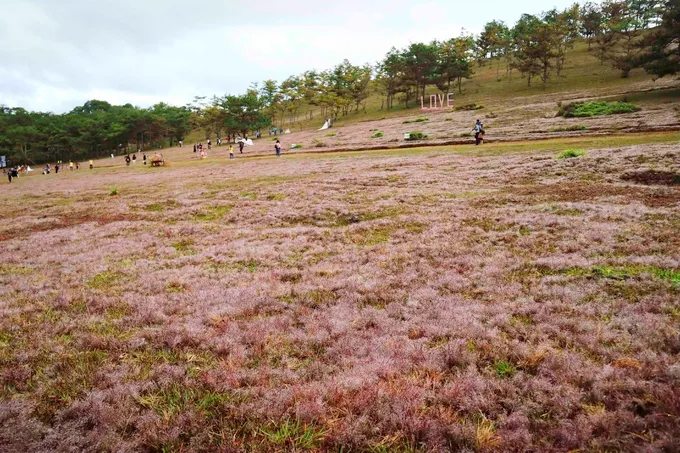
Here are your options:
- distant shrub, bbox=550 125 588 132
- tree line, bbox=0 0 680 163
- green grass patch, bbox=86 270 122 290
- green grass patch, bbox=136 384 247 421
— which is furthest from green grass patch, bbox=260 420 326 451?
tree line, bbox=0 0 680 163

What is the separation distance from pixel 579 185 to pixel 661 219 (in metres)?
7.35

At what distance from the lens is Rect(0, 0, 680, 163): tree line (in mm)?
113562

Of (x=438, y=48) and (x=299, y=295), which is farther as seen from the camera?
(x=438, y=48)

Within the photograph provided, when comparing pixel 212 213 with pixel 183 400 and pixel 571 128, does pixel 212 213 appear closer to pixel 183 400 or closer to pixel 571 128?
pixel 183 400

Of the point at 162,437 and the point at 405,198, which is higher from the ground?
the point at 405,198

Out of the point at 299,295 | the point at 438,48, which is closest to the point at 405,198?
the point at 299,295

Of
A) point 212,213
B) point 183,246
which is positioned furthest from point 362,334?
point 212,213

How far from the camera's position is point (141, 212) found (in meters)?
24.7

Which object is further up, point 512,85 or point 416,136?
point 512,85

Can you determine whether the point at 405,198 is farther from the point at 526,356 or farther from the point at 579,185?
the point at 526,356

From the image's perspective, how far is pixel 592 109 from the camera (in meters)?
56.0

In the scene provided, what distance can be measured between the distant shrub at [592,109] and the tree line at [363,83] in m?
52.8

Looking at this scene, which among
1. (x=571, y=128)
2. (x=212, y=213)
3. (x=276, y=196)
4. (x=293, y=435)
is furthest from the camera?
(x=571, y=128)

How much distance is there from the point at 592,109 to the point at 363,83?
3720 inches
